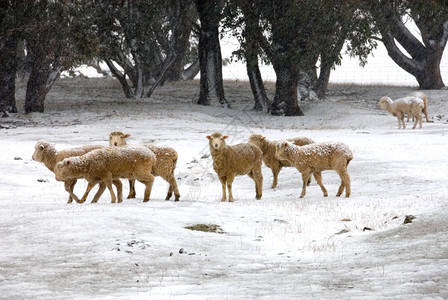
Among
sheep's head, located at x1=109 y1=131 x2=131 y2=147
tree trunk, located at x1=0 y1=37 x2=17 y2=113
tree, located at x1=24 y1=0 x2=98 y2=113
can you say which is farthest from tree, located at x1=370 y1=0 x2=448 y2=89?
sheep's head, located at x1=109 y1=131 x2=131 y2=147

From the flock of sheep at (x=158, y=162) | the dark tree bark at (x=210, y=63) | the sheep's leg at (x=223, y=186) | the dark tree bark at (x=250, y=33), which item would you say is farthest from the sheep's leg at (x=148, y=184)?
the dark tree bark at (x=210, y=63)

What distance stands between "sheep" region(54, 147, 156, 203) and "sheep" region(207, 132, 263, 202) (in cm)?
170

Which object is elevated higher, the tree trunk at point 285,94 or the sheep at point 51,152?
the tree trunk at point 285,94

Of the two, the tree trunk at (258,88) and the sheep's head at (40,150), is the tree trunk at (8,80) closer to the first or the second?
the tree trunk at (258,88)

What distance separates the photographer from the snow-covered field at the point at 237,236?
7031mm

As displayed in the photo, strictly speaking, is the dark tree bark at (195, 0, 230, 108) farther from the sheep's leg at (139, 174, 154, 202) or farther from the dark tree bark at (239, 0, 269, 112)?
the sheep's leg at (139, 174, 154, 202)

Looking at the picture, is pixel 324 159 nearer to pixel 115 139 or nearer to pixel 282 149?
pixel 282 149

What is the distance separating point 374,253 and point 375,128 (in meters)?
21.9

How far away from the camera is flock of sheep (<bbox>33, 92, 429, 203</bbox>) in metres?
12.2

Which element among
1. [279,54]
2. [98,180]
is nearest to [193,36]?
[279,54]

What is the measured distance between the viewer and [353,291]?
6.54 m

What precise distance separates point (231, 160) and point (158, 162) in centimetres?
157

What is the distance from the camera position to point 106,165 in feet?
39.9

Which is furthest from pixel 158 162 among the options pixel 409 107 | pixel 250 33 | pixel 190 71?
pixel 190 71
